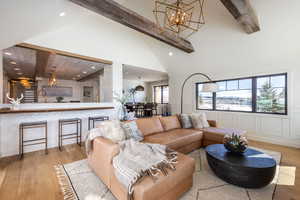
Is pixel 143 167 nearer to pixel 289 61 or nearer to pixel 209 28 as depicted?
pixel 209 28

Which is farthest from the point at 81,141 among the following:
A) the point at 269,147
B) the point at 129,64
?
the point at 269,147

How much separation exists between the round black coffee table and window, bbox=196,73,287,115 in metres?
2.85

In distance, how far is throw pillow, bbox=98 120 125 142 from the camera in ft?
7.43

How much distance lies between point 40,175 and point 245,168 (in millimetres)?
3242

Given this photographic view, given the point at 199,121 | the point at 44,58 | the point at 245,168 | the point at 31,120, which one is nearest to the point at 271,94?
the point at 199,121

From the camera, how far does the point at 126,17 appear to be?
310 cm

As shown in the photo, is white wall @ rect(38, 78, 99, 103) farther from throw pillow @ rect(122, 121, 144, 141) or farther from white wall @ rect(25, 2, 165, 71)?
throw pillow @ rect(122, 121, 144, 141)

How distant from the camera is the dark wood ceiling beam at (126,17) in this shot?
8.26 ft

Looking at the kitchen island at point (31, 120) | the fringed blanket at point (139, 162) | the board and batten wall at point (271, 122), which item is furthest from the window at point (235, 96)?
the kitchen island at point (31, 120)

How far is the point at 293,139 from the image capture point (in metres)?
3.65

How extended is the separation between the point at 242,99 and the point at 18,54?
734cm

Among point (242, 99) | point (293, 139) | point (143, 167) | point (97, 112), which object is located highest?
point (242, 99)

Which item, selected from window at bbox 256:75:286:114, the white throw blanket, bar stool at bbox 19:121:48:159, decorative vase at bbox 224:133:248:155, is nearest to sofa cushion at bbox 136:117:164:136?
the white throw blanket

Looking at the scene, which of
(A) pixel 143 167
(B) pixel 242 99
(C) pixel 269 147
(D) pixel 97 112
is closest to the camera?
(A) pixel 143 167
